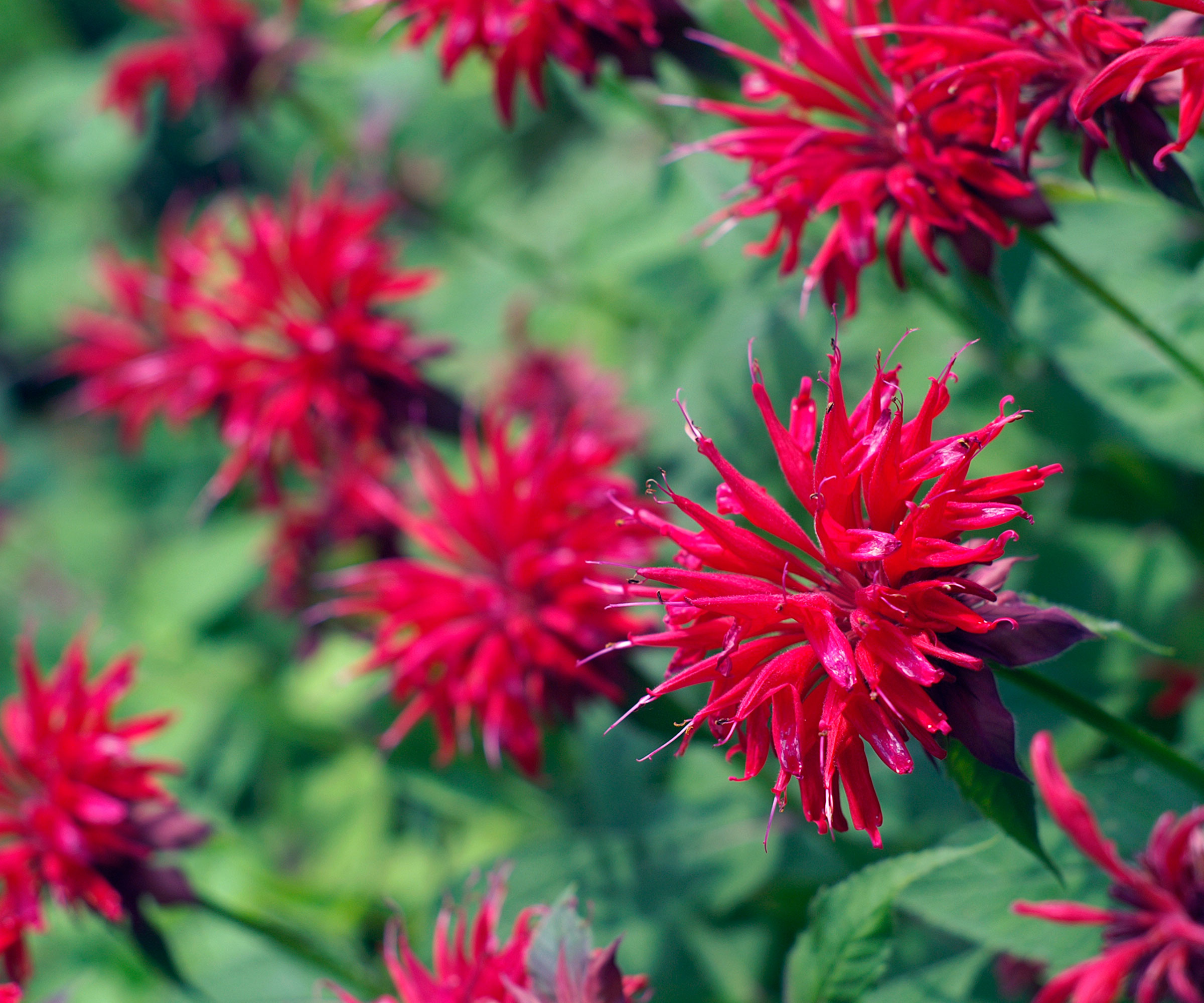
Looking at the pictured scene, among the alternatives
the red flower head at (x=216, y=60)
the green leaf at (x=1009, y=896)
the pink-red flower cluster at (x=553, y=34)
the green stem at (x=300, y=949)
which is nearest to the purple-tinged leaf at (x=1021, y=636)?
the green leaf at (x=1009, y=896)

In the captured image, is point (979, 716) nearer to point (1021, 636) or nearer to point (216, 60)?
point (1021, 636)

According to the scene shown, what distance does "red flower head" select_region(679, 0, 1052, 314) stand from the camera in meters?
0.54

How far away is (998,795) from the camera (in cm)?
46

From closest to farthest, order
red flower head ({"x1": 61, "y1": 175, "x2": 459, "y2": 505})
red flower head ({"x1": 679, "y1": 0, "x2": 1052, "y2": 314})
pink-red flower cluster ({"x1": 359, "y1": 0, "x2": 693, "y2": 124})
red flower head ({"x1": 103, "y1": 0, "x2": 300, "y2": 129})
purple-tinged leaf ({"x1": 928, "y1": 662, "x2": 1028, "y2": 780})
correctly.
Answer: purple-tinged leaf ({"x1": 928, "y1": 662, "x2": 1028, "y2": 780}) → red flower head ({"x1": 679, "y1": 0, "x2": 1052, "y2": 314}) → pink-red flower cluster ({"x1": 359, "y1": 0, "x2": 693, "y2": 124}) → red flower head ({"x1": 61, "y1": 175, "x2": 459, "y2": 505}) → red flower head ({"x1": 103, "y1": 0, "x2": 300, "y2": 129})

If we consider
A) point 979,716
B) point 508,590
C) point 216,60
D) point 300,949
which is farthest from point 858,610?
point 216,60

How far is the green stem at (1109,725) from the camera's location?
46 cm

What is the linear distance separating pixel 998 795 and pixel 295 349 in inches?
27.8

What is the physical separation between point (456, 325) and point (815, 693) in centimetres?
89

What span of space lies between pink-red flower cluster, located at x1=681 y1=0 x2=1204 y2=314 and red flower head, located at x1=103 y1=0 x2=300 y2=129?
0.77m

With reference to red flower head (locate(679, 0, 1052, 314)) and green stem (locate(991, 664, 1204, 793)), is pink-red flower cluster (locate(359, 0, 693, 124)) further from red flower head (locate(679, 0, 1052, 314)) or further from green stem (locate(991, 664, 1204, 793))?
green stem (locate(991, 664, 1204, 793))

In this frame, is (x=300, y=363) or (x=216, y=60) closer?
(x=300, y=363)

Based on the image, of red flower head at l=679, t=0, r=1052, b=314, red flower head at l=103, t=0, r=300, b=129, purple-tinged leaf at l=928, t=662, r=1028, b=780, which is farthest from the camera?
red flower head at l=103, t=0, r=300, b=129

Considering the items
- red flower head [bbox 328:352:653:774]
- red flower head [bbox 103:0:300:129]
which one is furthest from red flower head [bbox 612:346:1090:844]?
red flower head [bbox 103:0:300:129]

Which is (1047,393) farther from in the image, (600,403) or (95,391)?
(95,391)
